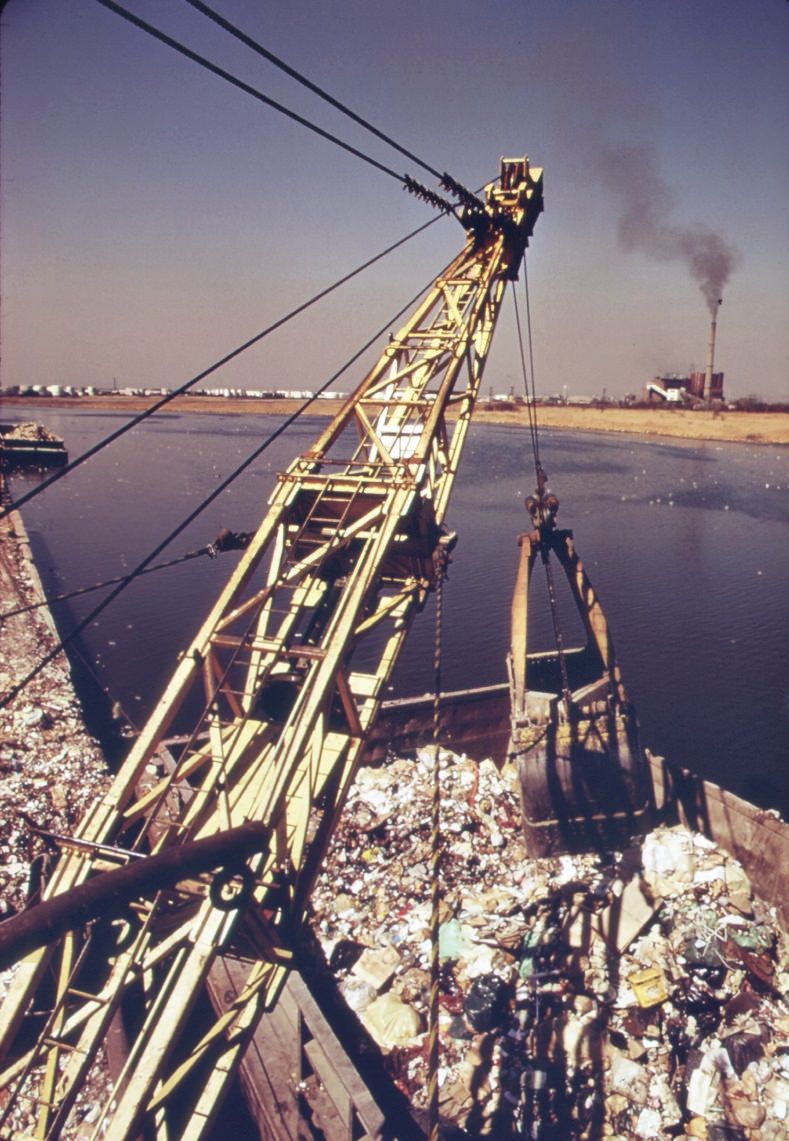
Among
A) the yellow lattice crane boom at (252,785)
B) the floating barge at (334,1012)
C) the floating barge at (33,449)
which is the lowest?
the floating barge at (334,1012)

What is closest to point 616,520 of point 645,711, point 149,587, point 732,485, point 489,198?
point 732,485

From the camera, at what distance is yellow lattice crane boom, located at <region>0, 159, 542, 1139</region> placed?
3.19m

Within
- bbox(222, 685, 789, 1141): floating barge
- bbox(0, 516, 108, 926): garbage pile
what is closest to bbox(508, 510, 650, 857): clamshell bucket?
bbox(222, 685, 789, 1141): floating barge

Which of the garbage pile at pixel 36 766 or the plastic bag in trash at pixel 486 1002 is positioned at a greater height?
the garbage pile at pixel 36 766

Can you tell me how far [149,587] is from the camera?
21859 millimetres

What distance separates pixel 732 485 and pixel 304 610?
40222 mm

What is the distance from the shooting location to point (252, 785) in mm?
4391

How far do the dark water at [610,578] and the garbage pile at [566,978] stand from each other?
484 cm

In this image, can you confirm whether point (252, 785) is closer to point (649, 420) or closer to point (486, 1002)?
point (486, 1002)

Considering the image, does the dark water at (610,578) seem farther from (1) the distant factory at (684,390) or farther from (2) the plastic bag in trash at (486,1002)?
(1) the distant factory at (684,390)

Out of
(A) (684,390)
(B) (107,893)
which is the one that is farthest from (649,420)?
(B) (107,893)

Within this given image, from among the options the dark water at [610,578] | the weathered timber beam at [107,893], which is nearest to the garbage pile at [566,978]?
the dark water at [610,578]

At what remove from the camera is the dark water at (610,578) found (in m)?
14.5

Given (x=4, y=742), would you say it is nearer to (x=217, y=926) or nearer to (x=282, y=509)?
(x=282, y=509)
